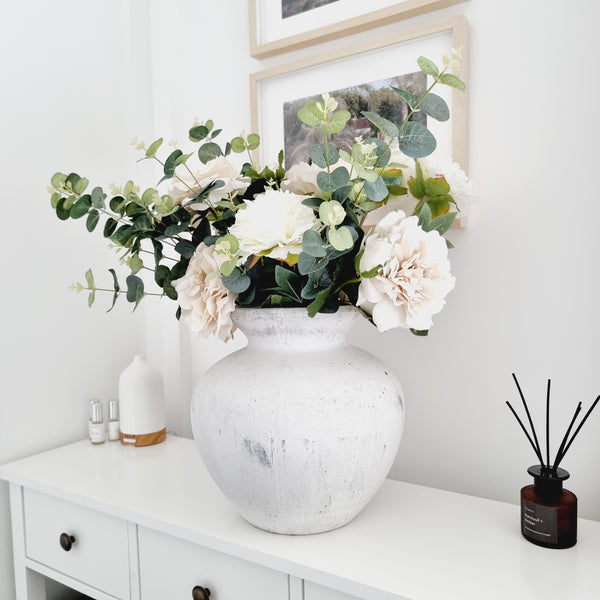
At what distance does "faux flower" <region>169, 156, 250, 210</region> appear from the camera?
29.3 inches

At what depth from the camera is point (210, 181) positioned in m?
0.74

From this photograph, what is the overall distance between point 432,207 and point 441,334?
281 mm

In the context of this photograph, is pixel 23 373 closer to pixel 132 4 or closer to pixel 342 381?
pixel 342 381

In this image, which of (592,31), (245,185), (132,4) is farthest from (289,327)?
(132,4)

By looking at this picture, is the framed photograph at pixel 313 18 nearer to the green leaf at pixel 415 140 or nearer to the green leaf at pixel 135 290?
the green leaf at pixel 415 140

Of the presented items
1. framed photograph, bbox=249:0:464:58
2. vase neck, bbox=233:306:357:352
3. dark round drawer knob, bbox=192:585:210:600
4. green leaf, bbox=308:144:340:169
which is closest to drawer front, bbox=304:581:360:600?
dark round drawer knob, bbox=192:585:210:600

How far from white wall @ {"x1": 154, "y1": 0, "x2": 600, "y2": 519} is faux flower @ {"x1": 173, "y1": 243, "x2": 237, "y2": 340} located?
16.1 inches

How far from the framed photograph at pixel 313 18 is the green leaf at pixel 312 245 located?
0.57 m

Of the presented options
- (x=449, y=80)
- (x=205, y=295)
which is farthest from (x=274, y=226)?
(x=449, y=80)

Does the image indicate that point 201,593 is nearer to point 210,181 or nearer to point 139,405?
point 139,405

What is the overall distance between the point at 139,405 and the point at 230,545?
1.68ft

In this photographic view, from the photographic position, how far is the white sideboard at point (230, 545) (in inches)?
25.5

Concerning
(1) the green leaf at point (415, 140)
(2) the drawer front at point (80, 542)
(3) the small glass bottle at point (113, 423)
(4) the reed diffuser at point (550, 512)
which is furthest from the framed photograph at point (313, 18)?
(2) the drawer front at point (80, 542)

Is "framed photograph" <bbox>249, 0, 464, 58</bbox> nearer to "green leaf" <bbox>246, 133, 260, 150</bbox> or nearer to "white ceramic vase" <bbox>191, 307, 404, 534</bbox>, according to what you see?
"green leaf" <bbox>246, 133, 260, 150</bbox>
